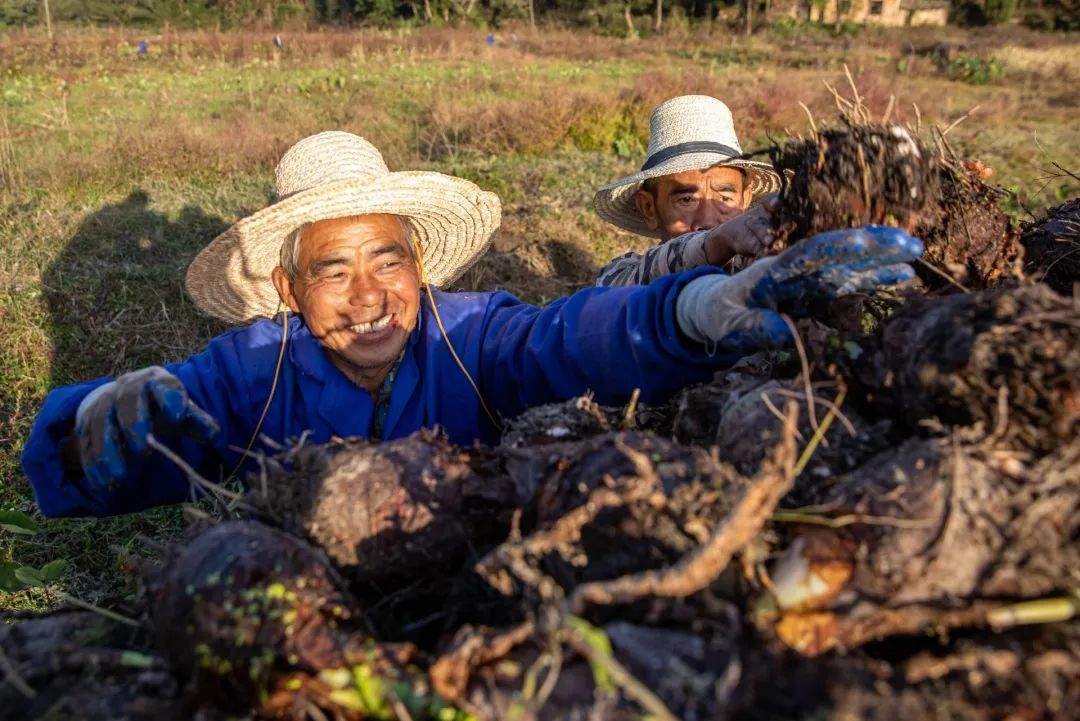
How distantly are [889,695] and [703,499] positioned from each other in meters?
0.35

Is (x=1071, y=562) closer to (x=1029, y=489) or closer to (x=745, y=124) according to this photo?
(x=1029, y=489)

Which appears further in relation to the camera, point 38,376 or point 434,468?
point 38,376

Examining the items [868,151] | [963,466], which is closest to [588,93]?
[868,151]

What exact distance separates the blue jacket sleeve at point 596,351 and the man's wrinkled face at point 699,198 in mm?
1332

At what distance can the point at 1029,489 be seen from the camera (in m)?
1.07

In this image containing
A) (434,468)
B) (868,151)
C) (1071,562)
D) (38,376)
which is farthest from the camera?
(38,376)

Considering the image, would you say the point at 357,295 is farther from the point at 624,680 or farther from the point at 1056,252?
the point at 1056,252

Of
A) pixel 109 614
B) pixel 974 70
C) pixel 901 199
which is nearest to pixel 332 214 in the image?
pixel 109 614

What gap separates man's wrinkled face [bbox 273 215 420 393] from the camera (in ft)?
7.95

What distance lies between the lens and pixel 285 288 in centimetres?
264

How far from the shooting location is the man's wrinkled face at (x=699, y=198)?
3.44 metres

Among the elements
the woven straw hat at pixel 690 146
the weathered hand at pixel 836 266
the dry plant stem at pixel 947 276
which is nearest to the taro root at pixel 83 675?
the weathered hand at pixel 836 266

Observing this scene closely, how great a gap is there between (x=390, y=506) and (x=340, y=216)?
1.40 metres

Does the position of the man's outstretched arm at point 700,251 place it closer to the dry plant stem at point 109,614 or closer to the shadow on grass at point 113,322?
the dry plant stem at point 109,614
